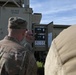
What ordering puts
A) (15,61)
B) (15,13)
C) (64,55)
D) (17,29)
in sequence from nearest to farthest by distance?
(64,55) < (15,61) < (17,29) < (15,13)

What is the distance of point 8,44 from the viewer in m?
4.14

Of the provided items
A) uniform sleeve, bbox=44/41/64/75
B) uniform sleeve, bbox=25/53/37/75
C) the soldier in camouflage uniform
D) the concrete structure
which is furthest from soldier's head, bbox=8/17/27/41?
the concrete structure

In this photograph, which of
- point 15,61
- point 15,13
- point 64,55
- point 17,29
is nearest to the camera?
point 64,55

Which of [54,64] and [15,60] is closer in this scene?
[54,64]

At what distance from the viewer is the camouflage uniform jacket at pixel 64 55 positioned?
1.15 m

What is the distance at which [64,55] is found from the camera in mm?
1205

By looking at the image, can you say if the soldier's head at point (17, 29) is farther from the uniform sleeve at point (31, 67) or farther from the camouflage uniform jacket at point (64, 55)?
the camouflage uniform jacket at point (64, 55)

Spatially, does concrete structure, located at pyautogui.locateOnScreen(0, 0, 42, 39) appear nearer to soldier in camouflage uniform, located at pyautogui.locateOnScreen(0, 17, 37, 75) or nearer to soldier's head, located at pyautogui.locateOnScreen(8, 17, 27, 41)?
soldier's head, located at pyautogui.locateOnScreen(8, 17, 27, 41)

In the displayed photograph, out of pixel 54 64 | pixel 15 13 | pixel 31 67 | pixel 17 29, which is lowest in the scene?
pixel 15 13

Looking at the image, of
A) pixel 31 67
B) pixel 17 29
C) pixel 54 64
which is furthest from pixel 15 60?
pixel 54 64

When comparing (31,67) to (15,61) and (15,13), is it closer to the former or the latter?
(15,61)

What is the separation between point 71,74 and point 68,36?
0.61 feet

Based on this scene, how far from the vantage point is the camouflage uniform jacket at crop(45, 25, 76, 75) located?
1146 mm

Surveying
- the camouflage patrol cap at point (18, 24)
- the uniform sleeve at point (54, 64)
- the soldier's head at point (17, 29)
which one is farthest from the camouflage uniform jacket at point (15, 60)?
the uniform sleeve at point (54, 64)
